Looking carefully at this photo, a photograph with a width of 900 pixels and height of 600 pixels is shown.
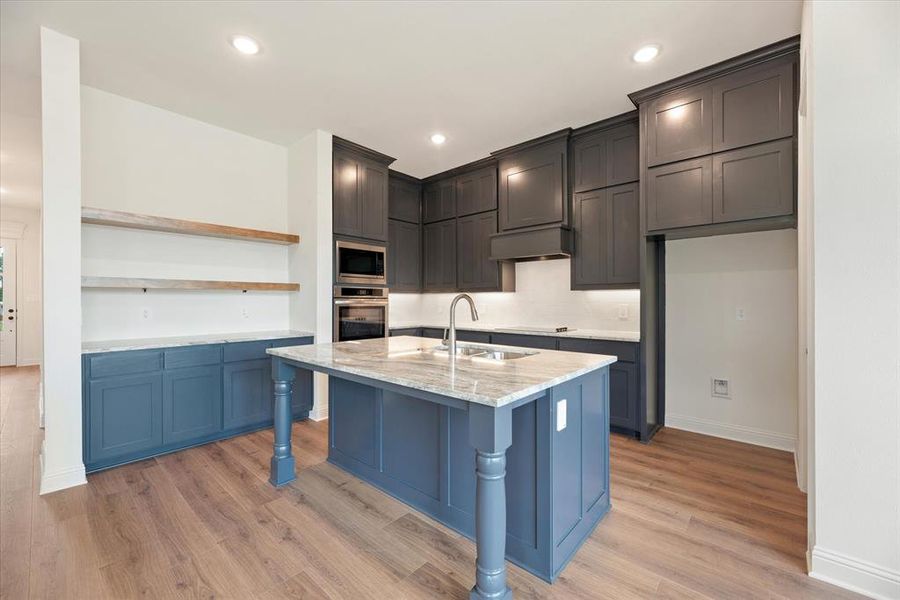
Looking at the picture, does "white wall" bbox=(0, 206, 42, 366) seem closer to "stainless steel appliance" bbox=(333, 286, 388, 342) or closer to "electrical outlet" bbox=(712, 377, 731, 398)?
"stainless steel appliance" bbox=(333, 286, 388, 342)

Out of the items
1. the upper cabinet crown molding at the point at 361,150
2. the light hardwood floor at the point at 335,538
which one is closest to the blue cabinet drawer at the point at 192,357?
the light hardwood floor at the point at 335,538

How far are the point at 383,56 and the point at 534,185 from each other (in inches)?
78.2

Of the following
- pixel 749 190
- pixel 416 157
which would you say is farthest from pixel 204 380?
pixel 749 190

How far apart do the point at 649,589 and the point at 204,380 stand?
3304 millimetres

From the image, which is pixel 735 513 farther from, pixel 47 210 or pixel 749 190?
pixel 47 210

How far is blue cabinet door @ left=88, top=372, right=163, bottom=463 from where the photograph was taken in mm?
2729

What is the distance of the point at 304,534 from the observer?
2.03m

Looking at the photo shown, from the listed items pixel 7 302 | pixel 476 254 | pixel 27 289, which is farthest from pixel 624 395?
pixel 7 302

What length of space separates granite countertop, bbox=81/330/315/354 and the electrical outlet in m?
3.70

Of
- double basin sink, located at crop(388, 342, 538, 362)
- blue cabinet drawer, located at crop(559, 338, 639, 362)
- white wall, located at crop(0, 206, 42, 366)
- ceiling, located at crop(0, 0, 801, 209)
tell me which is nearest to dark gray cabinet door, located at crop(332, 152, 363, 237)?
ceiling, located at crop(0, 0, 801, 209)

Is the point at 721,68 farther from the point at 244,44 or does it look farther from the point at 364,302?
the point at 364,302

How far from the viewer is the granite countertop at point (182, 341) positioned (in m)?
2.82

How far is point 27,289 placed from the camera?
7.02 m

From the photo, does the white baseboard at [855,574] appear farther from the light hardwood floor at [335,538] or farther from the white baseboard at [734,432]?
the white baseboard at [734,432]
